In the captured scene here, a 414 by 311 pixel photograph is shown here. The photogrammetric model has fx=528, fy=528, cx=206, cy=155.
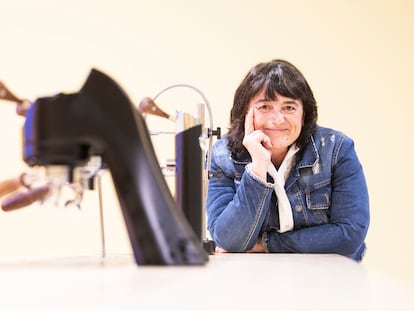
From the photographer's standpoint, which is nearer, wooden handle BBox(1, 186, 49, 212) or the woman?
wooden handle BBox(1, 186, 49, 212)

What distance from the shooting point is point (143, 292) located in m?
0.50

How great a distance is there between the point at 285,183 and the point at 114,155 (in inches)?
37.2

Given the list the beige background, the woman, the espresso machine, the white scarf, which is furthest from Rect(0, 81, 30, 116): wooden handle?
the beige background

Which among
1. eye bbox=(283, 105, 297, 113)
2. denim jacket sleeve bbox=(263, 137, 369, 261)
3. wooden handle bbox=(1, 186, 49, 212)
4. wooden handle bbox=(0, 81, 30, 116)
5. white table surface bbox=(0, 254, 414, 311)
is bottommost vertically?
denim jacket sleeve bbox=(263, 137, 369, 261)

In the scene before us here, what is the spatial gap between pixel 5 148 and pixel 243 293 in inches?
94.1

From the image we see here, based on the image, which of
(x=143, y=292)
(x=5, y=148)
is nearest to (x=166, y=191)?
(x=143, y=292)

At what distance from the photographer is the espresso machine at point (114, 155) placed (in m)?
0.67

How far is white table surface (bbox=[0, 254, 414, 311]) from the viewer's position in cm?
45

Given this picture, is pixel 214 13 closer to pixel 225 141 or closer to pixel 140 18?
pixel 140 18

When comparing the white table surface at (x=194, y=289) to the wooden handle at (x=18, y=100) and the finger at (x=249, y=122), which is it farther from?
the finger at (x=249, y=122)

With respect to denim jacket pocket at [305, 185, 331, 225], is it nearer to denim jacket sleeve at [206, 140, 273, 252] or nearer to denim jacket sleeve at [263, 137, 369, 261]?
denim jacket sleeve at [263, 137, 369, 261]

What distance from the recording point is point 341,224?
149cm

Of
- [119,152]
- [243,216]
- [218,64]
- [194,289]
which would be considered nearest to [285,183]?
[243,216]

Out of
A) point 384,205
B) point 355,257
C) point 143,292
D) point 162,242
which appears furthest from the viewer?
point 384,205
